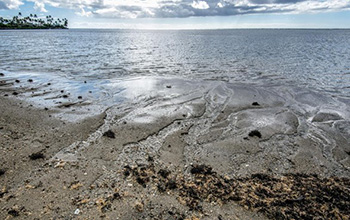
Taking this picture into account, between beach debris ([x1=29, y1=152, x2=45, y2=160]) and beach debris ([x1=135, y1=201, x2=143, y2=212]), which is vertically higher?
beach debris ([x1=29, y1=152, x2=45, y2=160])

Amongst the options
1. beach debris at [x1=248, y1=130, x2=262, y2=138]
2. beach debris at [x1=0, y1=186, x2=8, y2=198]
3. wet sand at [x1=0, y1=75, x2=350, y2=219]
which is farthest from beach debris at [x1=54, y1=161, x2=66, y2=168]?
beach debris at [x1=248, y1=130, x2=262, y2=138]

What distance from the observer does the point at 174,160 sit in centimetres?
729

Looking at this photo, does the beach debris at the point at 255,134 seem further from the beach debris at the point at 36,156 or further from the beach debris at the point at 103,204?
the beach debris at the point at 36,156

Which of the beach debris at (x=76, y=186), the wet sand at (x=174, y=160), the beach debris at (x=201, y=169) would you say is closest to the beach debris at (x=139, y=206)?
the wet sand at (x=174, y=160)

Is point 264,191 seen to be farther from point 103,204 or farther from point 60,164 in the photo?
point 60,164

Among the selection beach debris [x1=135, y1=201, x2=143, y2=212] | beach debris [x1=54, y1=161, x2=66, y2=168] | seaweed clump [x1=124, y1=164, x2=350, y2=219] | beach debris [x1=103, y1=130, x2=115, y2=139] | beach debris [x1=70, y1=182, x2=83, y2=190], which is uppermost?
beach debris [x1=103, y1=130, x2=115, y2=139]

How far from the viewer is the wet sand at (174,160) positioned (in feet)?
16.9

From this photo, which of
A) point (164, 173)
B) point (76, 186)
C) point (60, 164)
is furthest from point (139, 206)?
point (60, 164)

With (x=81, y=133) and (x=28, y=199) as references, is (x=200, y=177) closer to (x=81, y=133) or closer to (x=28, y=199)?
(x=28, y=199)

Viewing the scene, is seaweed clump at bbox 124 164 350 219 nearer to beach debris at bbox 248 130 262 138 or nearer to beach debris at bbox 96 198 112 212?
beach debris at bbox 96 198 112 212

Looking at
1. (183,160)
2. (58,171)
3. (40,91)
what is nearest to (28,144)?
(58,171)

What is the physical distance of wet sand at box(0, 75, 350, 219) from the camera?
5.16 m

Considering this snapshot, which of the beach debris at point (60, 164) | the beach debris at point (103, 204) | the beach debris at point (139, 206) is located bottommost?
the beach debris at point (139, 206)

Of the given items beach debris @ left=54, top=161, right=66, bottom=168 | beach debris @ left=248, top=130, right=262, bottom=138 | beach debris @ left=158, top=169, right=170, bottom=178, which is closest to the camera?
beach debris @ left=158, top=169, right=170, bottom=178
